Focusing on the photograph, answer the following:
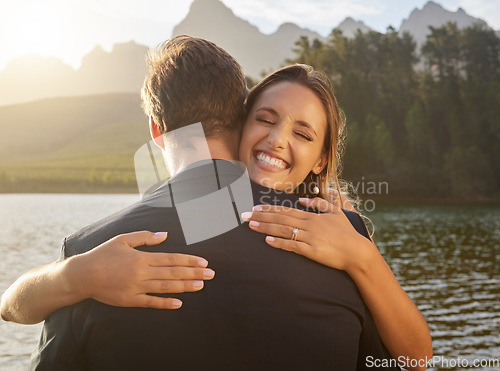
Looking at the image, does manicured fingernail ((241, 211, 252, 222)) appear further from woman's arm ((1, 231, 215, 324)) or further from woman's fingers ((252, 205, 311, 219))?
woman's arm ((1, 231, 215, 324))

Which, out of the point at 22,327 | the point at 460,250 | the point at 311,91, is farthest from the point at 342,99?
the point at 311,91

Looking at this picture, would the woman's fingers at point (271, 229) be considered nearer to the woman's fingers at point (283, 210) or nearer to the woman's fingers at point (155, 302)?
the woman's fingers at point (283, 210)

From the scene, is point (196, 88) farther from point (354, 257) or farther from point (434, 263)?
point (434, 263)

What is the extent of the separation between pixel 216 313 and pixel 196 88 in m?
0.87

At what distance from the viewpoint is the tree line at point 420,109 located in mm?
53906

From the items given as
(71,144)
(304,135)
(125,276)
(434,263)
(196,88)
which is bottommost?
(71,144)

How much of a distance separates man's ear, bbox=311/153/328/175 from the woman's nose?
42cm

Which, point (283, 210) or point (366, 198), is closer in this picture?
point (283, 210)

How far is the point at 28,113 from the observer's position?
5778 inches

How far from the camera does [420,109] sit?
57812 mm

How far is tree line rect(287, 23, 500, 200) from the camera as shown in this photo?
53.9 m

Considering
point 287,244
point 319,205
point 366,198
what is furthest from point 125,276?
point 366,198

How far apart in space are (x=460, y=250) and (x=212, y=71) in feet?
77.2

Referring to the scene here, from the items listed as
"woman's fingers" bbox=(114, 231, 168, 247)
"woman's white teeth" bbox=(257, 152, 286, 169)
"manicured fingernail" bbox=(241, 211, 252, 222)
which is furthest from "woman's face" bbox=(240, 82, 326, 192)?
"woman's fingers" bbox=(114, 231, 168, 247)
